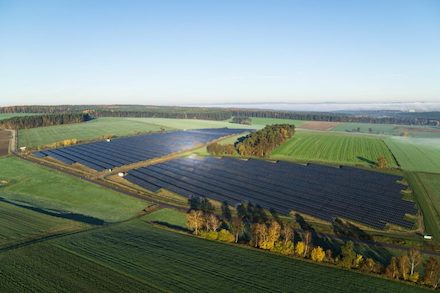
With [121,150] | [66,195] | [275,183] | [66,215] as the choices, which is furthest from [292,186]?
[121,150]

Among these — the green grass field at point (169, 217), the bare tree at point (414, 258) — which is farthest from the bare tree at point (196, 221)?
the bare tree at point (414, 258)

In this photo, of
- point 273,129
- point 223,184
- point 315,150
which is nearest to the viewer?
point 223,184

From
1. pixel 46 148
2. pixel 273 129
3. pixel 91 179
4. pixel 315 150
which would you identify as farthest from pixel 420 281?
pixel 46 148

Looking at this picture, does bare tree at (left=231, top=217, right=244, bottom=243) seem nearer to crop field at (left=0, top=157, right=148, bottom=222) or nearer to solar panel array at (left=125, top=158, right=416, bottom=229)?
solar panel array at (left=125, top=158, right=416, bottom=229)

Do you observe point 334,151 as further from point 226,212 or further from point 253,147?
point 226,212

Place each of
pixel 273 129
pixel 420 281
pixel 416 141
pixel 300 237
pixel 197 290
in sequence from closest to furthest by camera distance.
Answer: pixel 197 290, pixel 420 281, pixel 300 237, pixel 273 129, pixel 416 141

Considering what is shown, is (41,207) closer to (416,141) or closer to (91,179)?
(91,179)
